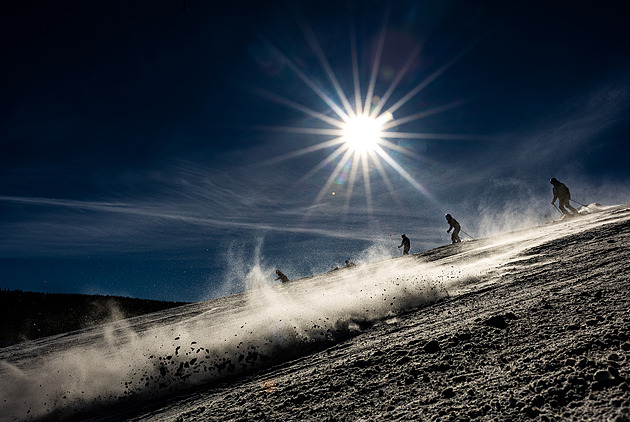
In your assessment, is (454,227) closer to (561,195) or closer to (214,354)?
(561,195)

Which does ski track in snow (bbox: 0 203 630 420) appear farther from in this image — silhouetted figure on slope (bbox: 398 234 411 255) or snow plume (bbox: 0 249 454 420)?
silhouetted figure on slope (bbox: 398 234 411 255)

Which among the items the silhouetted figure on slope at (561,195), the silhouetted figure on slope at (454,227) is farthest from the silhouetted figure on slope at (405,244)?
the silhouetted figure on slope at (561,195)

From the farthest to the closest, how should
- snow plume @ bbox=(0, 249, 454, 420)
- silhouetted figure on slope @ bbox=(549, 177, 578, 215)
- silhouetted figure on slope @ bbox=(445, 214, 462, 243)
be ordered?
silhouetted figure on slope @ bbox=(445, 214, 462, 243), silhouetted figure on slope @ bbox=(549, 177, 578, 215), snow plume @ bbox=(0, 249, 454, 420)

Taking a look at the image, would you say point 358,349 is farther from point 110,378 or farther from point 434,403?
point 110,378

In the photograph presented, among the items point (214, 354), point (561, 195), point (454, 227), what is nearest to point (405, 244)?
point (454, 227)

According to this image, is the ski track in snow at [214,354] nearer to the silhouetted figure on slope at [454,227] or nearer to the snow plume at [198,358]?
the snow plume at [198,358]

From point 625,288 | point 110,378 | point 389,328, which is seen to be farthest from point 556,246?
point 110,378

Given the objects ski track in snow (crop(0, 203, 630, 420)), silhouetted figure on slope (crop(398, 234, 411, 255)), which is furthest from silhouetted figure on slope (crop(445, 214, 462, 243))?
ski track in snow (crop(0, 203, 630, 420))

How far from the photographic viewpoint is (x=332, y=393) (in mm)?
3918

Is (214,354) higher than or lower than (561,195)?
lower

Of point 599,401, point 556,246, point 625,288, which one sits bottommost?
point 599,401

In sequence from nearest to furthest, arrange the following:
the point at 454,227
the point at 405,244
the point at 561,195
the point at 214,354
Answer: the point at 214,354 → the point at 561,195 → the point at 454,227 → the point at 405,244

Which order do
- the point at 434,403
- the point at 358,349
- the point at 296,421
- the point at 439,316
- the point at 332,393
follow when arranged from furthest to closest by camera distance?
the point at 439,316, the point at 358,349, the point at 332,393, the point at 296,421, the point at 434,403

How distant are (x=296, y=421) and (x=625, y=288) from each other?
4.81 meters
